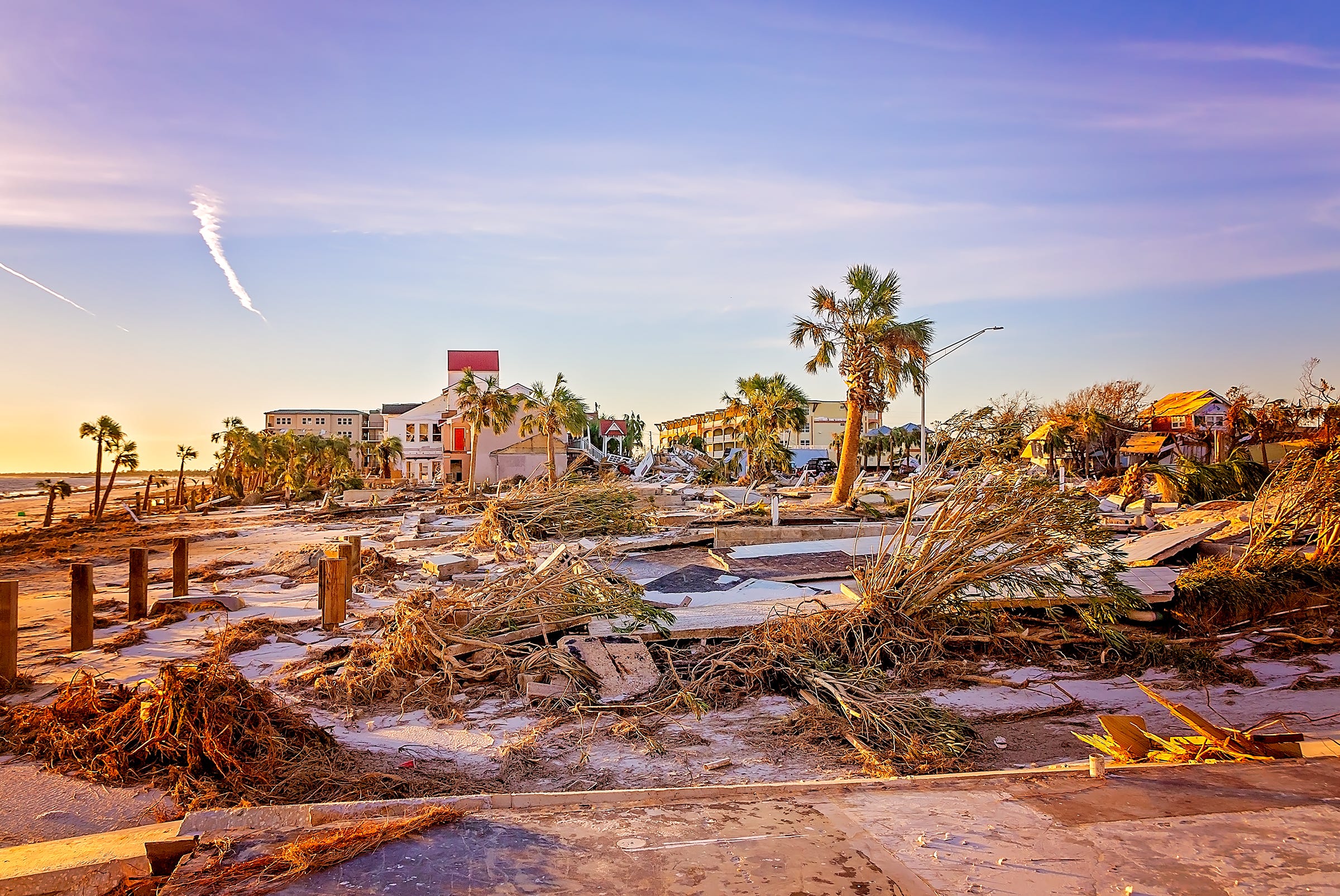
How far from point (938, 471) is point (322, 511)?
32.4m

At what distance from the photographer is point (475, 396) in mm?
45281

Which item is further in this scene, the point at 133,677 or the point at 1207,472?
the point at 1207,472

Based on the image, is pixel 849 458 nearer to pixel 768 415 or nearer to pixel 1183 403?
pixel 768 415

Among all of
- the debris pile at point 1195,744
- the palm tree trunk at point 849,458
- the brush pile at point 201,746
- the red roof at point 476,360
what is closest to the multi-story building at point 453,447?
the red roof at point 476,360

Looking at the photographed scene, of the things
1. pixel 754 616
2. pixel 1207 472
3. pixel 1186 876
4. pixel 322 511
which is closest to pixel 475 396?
pixel 322 511

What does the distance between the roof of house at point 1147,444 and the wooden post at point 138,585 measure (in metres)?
42.3

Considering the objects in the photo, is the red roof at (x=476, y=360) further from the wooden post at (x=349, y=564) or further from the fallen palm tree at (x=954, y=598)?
the fallen palm tree at (x=954, y=598)

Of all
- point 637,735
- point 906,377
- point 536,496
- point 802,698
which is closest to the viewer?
point 637,735

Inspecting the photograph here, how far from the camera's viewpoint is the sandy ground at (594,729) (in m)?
5.20

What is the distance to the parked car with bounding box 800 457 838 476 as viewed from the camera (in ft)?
173

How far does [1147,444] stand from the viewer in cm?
4022

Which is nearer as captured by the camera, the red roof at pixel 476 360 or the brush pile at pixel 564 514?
the brush pile at pixel 564 514

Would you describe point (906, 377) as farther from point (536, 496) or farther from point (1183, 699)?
point (1183, 699)

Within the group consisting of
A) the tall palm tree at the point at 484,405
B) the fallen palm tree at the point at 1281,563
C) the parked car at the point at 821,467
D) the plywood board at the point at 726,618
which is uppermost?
the tall palm tree at the point at 484,405
